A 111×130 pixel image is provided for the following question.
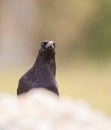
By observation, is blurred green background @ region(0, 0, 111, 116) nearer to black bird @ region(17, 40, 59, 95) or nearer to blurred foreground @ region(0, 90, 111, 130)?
black bird @ region(17, 40, 59, 95)

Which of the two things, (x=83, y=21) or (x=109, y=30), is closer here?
(x=109, y=30)

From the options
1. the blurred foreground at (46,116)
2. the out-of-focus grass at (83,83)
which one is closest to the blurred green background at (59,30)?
the out-of-focus grass at (83,83)

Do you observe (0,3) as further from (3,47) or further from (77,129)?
(77,129)

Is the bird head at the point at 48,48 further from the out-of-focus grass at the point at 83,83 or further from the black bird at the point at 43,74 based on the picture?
the out-of-focus grass at the point at 83,83

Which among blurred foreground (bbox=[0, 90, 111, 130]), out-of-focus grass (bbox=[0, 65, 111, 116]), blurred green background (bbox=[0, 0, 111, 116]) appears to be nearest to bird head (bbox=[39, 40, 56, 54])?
→ blurred foreground (bbox=[0, 90, 111, 130])

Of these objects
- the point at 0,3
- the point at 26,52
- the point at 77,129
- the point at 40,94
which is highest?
the point at 0,3

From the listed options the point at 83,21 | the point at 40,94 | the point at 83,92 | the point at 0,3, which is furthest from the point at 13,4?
the point at 40,94

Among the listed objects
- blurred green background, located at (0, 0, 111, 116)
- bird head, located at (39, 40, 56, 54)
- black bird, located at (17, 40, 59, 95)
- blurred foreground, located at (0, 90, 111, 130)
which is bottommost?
blurred foreground, located at (0, 90, 111, 130)

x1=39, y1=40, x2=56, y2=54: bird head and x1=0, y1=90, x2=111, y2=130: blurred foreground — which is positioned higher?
x1=39, y1=40, x2=56, y2=54: bird head
